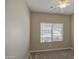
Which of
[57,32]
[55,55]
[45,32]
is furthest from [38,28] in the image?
[55,55]

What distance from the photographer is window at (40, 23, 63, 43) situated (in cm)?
494

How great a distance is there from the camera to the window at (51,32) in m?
4.94

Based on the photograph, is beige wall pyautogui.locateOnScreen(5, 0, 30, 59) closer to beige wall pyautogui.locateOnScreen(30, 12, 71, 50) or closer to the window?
beige wall pyautogui.locateOnScreen(30, 12, 71, 50)

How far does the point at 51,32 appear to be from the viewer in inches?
207

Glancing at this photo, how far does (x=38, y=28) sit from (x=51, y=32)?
2.88ft

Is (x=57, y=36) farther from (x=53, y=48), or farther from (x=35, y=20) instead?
(x=35, y=20)

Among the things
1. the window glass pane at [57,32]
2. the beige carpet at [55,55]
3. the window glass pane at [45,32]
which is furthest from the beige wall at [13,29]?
the window glass pane at [57,32]

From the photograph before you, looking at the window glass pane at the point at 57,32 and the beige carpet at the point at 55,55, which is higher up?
the window glass pane at the point at 57,32

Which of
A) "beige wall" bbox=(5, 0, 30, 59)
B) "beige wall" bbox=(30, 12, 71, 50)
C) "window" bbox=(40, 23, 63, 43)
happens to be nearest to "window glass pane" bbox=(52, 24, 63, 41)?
"window" bbox=(40, 23, 63, 43)

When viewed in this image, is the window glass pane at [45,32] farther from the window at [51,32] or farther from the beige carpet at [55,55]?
the beige carpet at [55,55]

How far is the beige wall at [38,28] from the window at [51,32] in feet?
0.66

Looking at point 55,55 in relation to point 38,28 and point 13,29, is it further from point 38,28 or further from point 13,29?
point 13,29

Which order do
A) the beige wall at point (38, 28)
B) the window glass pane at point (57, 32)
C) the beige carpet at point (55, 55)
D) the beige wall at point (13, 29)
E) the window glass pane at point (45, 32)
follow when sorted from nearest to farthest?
1. the beige wall at point (13, 29)
2. the beige carpet at point (55, 55)
3. the beige wall at point (38, 28)
4. the window glass pane at point (45, 32)
5. the window glass pane at point (57, 32)
